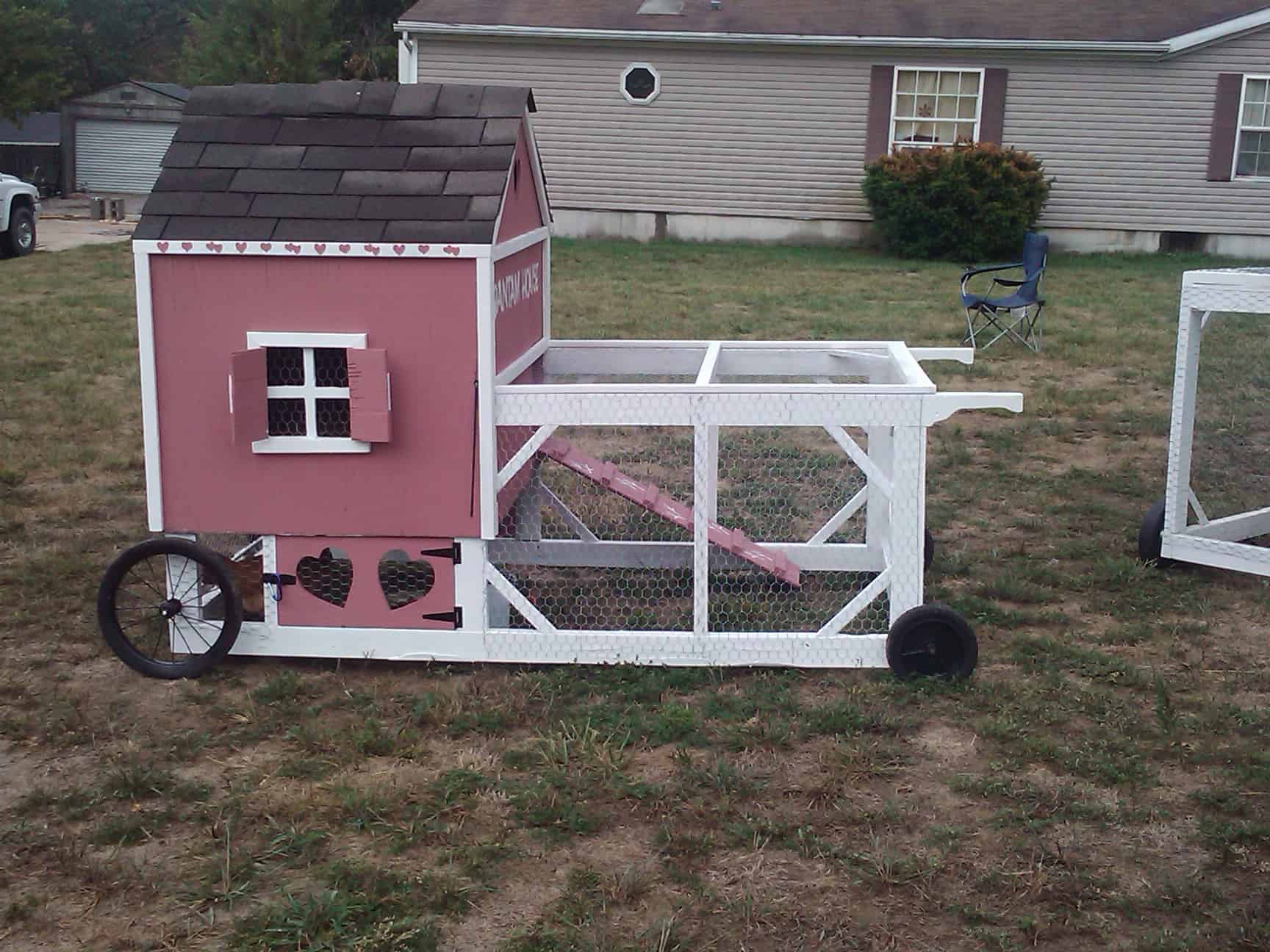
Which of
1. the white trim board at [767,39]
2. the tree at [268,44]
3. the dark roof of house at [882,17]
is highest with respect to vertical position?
the tree at [268,44]

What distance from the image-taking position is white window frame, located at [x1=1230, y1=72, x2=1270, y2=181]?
16.6m

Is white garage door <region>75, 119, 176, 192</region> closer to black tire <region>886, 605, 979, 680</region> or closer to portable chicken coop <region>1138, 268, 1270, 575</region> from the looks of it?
portable chicken coop <region>1138, 268, 1270, 575</region>

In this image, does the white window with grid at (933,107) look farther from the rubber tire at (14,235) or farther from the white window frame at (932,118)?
the rubber tire at (14,235)

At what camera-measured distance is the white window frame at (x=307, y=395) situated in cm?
431

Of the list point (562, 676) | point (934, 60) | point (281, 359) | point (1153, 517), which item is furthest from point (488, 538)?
point (934, 60)

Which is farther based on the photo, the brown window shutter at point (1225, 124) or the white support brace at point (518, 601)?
the brown window shutter at point (1225, 124)

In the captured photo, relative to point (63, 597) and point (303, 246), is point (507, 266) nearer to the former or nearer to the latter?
point (303, 246)

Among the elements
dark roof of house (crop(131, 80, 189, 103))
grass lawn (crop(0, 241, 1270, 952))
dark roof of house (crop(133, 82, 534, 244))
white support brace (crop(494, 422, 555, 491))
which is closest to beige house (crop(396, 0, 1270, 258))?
grass lawn (crop(0, 241, 1270, 952))

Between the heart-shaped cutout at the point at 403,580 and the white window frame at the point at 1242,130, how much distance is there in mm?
14605

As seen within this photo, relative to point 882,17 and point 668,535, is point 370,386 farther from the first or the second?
point 882,17

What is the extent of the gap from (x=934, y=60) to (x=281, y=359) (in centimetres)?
1413

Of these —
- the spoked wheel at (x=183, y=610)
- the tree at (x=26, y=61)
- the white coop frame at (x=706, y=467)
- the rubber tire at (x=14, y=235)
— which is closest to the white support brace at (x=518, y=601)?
the white coop frame at (x=706, y=467)

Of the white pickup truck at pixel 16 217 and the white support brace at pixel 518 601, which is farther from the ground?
the white pickup truck at pixel 16 217

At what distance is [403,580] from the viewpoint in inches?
203
